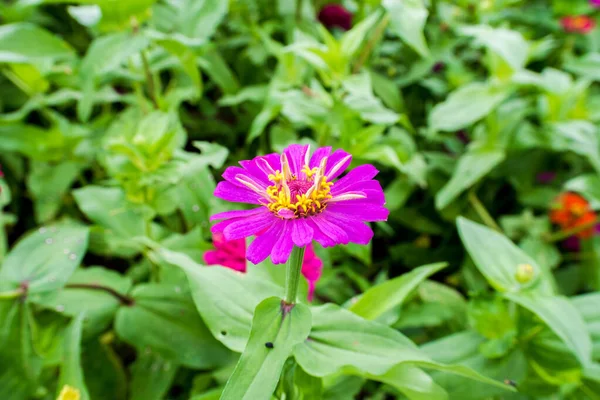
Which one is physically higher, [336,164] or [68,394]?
[336,164]

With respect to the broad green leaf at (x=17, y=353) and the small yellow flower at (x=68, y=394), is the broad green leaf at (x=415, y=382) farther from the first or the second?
the broad green leaf at (x=17, y=353)

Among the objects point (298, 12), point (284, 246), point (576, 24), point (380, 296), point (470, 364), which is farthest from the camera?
point (576, 24)

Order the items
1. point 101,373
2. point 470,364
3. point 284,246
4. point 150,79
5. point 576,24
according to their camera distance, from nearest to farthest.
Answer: point 284,246 < point 470,364 < point 101,373 < point 150,79 < point 576,24

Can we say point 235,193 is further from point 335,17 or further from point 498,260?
point 335,17

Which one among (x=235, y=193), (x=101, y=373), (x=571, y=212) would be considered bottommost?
(x=101, y=373)

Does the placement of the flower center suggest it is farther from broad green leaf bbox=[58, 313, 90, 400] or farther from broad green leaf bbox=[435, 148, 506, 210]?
broad green leaf bbox=[435, 148, 506, 210]

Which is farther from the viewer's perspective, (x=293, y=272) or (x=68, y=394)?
(x=68, y=394)

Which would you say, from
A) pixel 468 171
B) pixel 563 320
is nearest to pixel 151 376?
pixel 563 320

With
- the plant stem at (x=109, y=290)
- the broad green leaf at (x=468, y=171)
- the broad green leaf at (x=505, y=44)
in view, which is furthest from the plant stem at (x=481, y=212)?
the plant stem at (x=109, y=290)

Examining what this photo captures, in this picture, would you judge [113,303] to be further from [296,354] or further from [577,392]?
[577,392]
